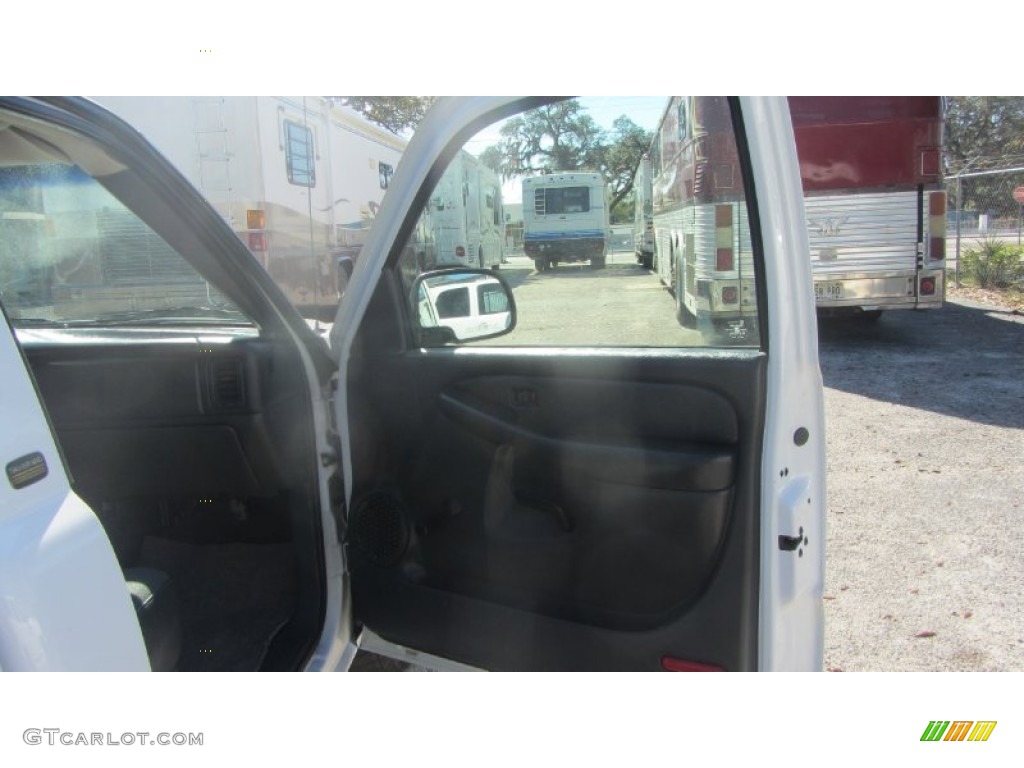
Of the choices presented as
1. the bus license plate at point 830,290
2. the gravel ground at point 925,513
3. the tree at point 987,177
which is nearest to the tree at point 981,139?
the tree at point 987,177

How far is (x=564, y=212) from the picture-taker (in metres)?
2.31

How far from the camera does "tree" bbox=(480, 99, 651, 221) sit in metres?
2.18

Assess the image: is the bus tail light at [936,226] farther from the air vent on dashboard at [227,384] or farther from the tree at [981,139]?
the air vent on dashboard at [227,384]

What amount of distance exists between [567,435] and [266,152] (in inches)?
233

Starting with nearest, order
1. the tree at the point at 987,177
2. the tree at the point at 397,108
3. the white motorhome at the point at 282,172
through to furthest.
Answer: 1. the tree at the point at 397,108
2. the white motorhome at the point at 282,172
3. the tree at the point at 987,177

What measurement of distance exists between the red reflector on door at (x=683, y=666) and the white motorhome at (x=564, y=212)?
1.14 m

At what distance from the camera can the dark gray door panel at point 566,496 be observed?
1978 mm

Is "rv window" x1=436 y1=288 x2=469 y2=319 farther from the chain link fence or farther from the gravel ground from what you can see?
the chain link fence

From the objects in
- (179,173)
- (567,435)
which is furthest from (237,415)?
(567,435)

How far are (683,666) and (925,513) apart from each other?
3417 mm

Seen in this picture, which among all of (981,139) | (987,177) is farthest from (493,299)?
(987,177)

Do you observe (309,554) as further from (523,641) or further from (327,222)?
(327,222)

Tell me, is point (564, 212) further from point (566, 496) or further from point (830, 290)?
point (830, 290)
